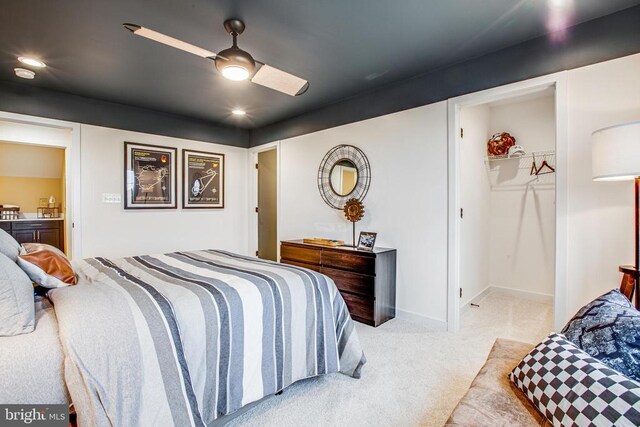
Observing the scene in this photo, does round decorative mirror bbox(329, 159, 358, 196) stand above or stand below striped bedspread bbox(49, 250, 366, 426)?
above

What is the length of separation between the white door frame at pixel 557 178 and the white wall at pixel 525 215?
1606 millimetres

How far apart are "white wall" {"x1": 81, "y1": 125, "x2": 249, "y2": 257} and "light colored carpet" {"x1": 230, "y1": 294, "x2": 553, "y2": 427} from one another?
2.98 metres

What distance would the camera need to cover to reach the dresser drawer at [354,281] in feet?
10.0

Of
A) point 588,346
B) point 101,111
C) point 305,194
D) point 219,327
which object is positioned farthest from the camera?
point 305,194

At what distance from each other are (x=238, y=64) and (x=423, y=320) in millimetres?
2843

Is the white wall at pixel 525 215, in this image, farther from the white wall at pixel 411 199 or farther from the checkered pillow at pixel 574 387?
the checkered pillow at pixel 574 387

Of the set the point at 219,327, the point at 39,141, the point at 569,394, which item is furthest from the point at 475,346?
the point at 39,141

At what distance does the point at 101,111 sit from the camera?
3848mm

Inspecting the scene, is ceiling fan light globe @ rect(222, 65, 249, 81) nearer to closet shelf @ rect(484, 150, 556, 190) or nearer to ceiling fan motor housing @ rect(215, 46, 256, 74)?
ceiling fan motor housing @ rect(215, 46, 256, 74)

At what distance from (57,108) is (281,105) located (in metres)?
2.60

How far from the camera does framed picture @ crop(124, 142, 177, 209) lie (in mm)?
4074

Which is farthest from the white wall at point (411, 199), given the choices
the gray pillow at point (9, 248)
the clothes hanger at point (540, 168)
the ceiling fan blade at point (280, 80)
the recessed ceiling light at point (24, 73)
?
the recessed ceiling light at point (24, 73)

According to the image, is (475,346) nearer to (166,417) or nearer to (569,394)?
(569,394)

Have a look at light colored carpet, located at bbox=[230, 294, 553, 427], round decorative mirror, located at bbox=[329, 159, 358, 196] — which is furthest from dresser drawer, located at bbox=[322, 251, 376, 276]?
round decorative mirror, located at bbox=[329, 159, 358, 196]
